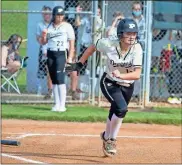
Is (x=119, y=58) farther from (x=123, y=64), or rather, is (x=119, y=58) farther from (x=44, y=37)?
(x=44, y=37)

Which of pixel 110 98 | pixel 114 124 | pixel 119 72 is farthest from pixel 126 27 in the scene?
pixel 114 124

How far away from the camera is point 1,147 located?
8.89 m

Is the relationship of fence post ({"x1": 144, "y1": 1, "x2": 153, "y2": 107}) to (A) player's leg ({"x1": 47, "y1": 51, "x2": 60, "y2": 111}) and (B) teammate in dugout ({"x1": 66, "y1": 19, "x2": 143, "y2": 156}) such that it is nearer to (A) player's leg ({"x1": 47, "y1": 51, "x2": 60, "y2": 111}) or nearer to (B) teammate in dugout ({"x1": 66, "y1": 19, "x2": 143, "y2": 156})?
(A) player's leg ({"x1": 47, "y1": 51, "x2": 60, "y2": 111})

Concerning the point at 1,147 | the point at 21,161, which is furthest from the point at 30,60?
the point at 21,161

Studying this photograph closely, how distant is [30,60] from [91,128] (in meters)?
4.76

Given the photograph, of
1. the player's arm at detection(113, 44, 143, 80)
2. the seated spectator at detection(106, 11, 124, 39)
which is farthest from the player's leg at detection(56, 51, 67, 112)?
the player's arm at detection(113, 44, 143, 80)

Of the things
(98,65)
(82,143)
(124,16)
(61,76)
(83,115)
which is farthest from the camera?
(124,16)

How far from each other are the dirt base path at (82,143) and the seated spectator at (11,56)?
9.32 feet

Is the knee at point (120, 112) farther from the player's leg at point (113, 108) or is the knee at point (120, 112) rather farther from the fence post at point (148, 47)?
the fence post at point (148, 47)

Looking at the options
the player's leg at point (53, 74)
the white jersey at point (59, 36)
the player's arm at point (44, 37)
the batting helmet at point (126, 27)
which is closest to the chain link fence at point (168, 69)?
the white jersey at point (59, 36)

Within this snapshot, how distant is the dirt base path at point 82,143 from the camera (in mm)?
8211

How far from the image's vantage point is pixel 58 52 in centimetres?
1251

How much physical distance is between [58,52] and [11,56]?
2230 millimetres

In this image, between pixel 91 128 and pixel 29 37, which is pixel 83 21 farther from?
pixel 91 128
